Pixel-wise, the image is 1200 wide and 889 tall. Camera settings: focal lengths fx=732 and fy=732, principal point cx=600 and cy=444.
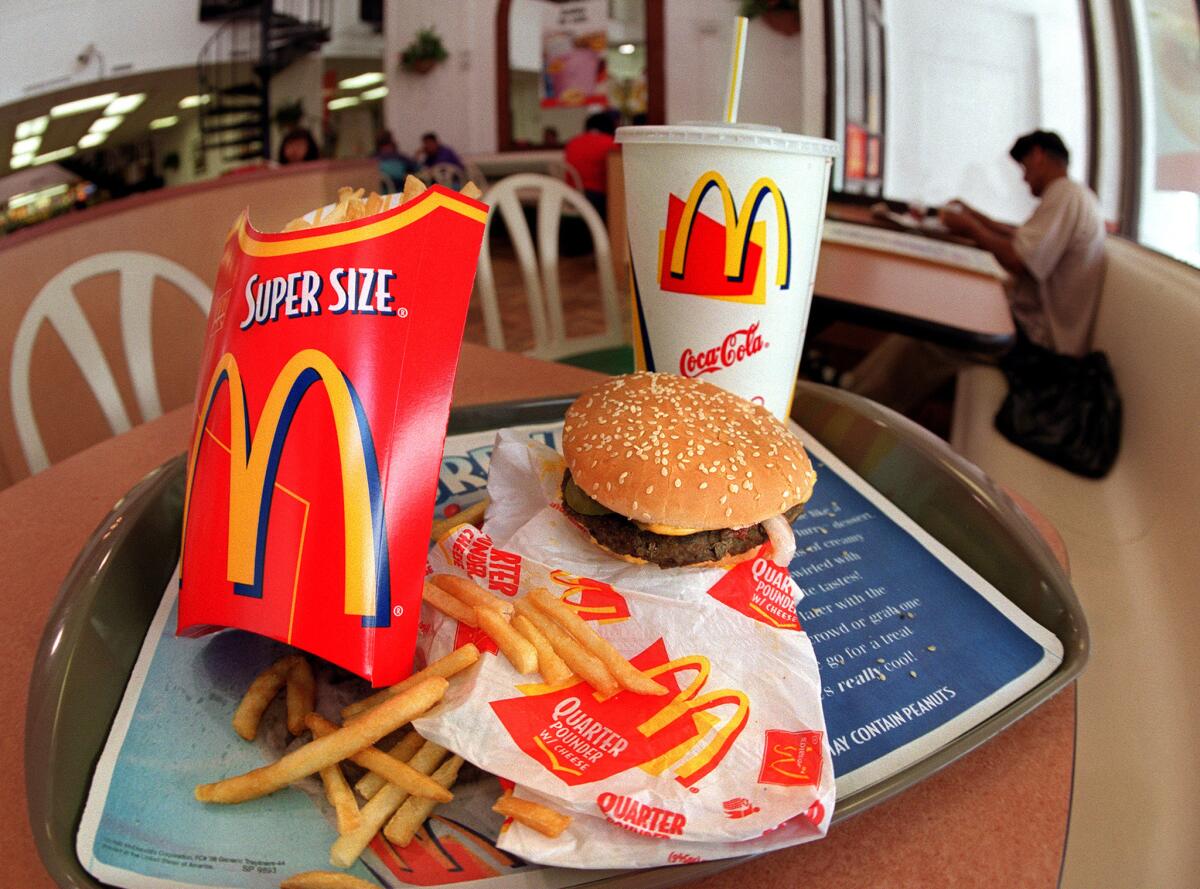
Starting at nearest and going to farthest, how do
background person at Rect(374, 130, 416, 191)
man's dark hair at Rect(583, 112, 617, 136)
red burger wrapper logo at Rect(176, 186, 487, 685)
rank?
red burger wrapper logo at Rect(176, 186, 487, 685), man's dark hair at Rect(583, 112, 617, 136), background person at Rect(374, 130, 416, 191)

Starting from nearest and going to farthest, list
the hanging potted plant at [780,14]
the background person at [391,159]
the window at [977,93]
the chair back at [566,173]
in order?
the window at [977,93] < the hanging potted plant at [780,14] < the chair back at [566,173] < the background person at [391,159]

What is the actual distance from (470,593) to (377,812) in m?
0.22

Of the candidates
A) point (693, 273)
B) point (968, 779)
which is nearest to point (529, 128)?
point (693, 273)

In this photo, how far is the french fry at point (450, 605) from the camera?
72 centimetres

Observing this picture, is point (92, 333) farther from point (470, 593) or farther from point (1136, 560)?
point (1136, 560)

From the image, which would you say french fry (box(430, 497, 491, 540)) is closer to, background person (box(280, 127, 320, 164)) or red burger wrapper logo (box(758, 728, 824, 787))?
red burger wrapper logo (box(758, 728, 824, 787))

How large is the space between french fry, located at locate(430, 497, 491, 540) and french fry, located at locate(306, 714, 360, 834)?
0.30 m

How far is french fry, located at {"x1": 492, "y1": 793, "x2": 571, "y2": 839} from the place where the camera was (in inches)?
21.0

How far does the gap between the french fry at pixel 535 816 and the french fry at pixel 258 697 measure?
0.26m

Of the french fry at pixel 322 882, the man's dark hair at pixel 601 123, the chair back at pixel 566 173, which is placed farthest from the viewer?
the man's dark hair at pixel 601 123

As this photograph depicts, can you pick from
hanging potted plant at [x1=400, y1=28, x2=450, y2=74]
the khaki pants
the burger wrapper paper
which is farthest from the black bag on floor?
hanging potted plant at [x1=400, y1=28, x2=450, y2=74]

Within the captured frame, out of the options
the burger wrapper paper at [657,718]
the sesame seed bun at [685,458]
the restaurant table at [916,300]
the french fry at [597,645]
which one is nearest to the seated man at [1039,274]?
the restaurant table at [916,300]

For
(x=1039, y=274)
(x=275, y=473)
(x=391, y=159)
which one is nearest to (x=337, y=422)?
(x=275, y=473)

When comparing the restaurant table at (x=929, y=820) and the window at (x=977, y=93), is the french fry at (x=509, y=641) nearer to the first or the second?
the restaurant table at (x=929, y=820)
